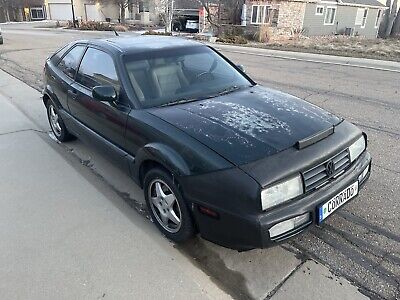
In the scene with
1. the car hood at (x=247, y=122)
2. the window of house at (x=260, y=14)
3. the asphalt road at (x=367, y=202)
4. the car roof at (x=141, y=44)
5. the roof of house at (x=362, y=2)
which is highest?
the roof of house at (x=362, y=2)

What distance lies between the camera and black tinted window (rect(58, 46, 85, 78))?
13.3ft

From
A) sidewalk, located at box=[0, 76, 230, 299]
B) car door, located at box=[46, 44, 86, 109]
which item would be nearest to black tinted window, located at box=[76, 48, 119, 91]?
car door, located at box=[46, 44, 86, 109]

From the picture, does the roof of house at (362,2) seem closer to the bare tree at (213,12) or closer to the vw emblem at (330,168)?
the bare tree at (213,12)

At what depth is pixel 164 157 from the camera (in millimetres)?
2484

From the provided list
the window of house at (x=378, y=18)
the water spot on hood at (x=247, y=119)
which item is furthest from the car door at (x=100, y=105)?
the window of house at (x=378, y=18)

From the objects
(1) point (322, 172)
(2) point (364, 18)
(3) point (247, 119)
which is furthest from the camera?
(2) point (364, 18)

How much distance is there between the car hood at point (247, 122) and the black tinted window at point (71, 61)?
179 cm

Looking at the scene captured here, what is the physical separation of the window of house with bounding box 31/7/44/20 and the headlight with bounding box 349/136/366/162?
2404 inches

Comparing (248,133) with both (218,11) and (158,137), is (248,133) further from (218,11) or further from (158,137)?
(218,11)

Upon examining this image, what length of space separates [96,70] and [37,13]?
59703 millimetres

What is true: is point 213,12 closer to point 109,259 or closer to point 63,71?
point 63,71

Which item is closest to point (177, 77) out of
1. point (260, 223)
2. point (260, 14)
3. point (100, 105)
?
point (100, 105)

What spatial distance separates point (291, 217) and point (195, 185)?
26.6 inches

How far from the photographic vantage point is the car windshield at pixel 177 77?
3.04 meters
